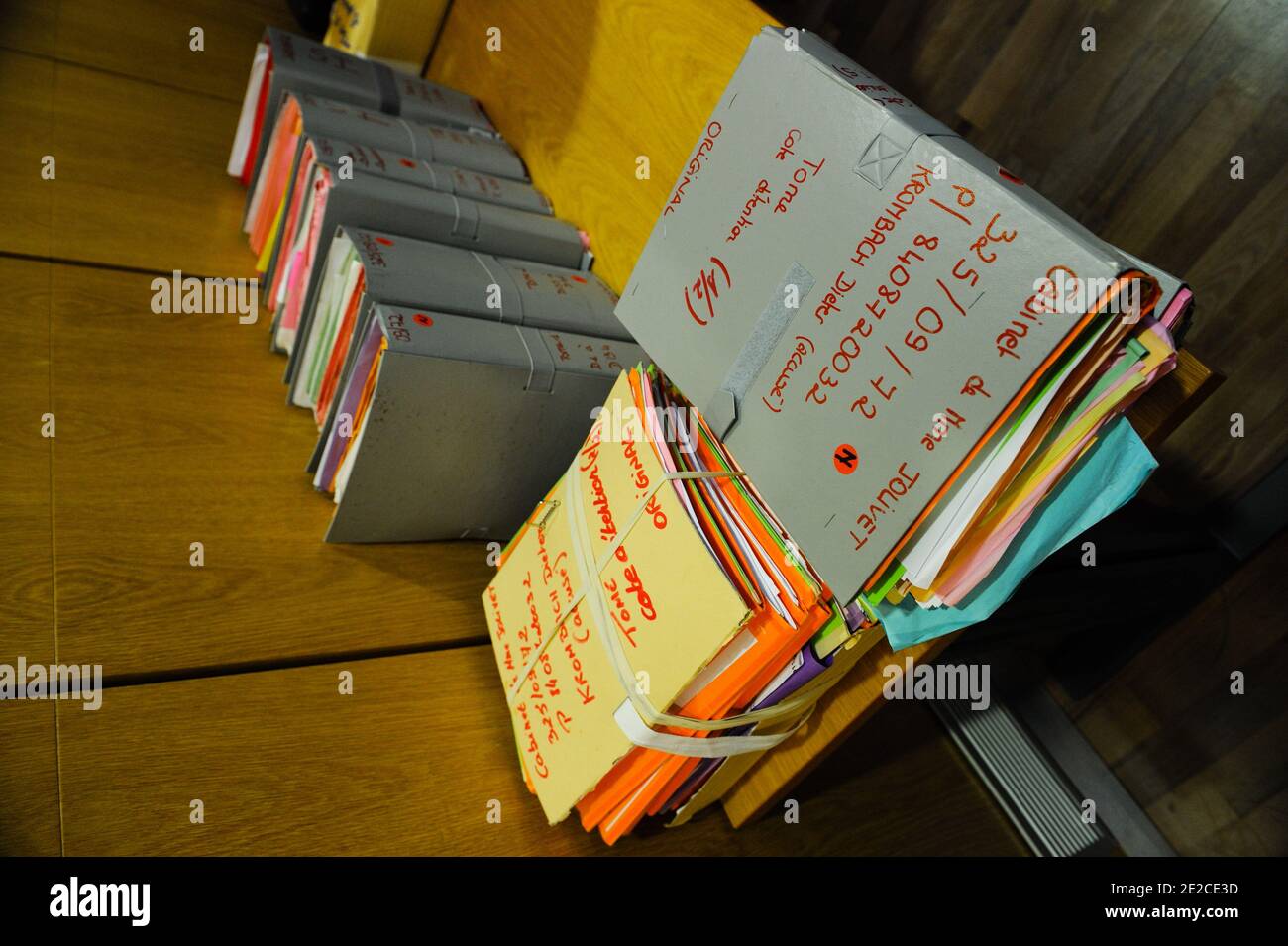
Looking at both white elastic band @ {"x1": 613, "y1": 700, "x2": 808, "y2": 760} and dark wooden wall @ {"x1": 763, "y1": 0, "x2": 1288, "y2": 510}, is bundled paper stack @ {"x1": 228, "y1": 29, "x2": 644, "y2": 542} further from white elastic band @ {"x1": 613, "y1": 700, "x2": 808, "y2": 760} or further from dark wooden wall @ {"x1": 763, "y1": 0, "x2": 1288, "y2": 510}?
dark wooden wall @ {"x1": 763, "y1": 0, "x2": 1288, "y2": 510}

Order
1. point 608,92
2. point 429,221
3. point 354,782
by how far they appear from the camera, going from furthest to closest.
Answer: point 608,92
point 429,221
point 354,782

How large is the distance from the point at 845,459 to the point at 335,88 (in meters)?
1.52

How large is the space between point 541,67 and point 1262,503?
169 cm

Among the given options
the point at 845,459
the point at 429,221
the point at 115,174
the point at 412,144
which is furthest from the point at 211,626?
the point at 115,174

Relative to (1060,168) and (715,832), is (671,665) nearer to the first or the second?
(715,832)

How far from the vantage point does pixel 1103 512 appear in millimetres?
841

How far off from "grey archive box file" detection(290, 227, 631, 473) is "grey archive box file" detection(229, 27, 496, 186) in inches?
21.8

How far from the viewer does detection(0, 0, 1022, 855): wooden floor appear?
1078mm

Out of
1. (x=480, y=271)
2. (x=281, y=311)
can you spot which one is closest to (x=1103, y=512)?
(x=480, y=271)

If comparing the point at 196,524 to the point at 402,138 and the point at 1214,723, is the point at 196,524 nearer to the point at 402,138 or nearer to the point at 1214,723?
the point at 402,138

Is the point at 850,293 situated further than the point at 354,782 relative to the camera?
No

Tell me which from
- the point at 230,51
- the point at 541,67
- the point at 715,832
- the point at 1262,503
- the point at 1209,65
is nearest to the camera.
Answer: the point at 715,832

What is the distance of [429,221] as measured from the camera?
1597 mm

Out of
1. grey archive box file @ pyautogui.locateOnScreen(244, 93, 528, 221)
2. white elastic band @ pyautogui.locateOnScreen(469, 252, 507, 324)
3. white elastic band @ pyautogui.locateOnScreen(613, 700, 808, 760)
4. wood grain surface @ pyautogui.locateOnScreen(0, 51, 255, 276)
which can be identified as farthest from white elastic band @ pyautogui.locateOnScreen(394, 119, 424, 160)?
white elastic band @ pyautogui.locateOnScreen(613, 700, 808, 760)
